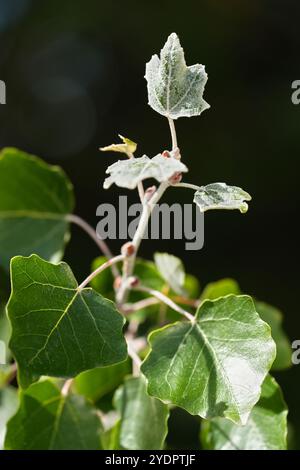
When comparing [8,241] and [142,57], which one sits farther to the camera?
[142,57]

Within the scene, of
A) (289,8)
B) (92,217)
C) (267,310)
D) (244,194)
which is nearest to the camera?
(244,194)

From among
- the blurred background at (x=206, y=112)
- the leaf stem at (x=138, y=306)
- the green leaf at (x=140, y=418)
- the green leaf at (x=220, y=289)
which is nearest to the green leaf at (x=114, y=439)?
the green leaf at (x=140, y=418)

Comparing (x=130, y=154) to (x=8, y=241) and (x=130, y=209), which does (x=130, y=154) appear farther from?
(x=8, y=241)

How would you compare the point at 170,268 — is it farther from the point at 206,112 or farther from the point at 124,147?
the point at 206,112

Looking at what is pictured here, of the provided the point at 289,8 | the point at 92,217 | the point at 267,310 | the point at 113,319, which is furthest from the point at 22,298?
the point at 289,8

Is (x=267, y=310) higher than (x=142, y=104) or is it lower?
lower

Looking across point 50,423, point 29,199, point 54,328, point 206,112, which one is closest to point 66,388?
point 50,423

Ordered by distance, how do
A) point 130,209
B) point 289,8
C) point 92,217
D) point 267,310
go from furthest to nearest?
point 289,8, point 92,217, point 267,310, point 130,209
